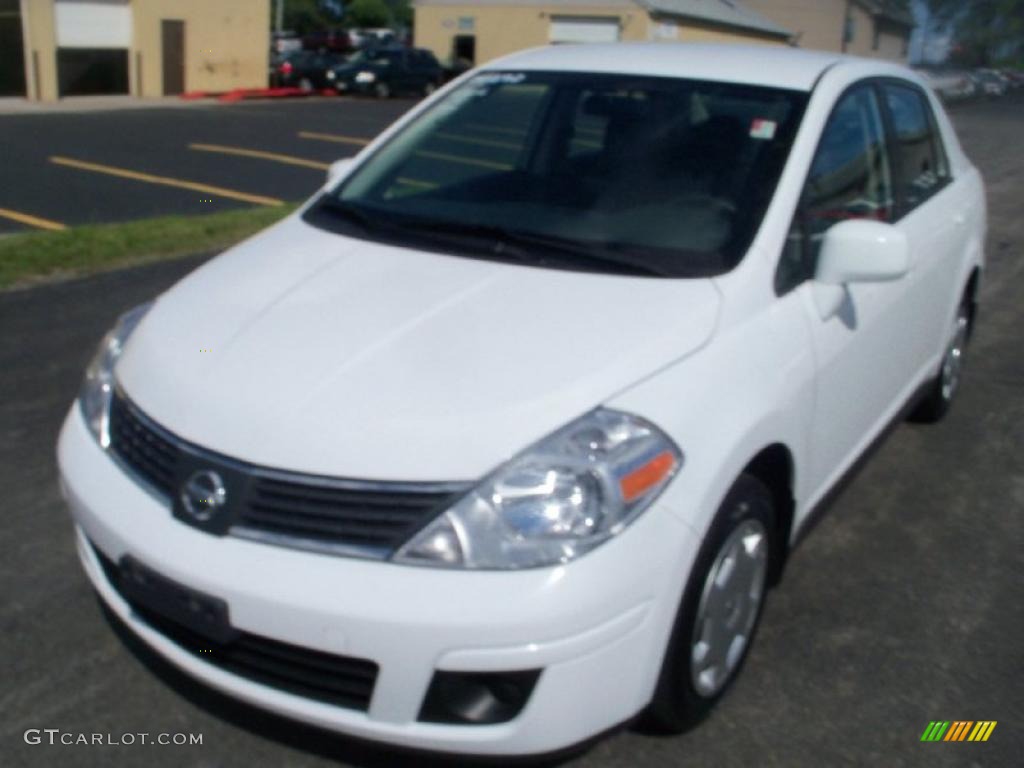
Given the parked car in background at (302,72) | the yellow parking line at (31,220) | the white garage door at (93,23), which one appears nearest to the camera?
the yellow parking line at (31,220)

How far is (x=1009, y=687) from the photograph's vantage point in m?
3.38

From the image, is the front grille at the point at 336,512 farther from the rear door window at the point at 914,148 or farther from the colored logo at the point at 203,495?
the rear door window at the point at 914,148

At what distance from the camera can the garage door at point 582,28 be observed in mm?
43562

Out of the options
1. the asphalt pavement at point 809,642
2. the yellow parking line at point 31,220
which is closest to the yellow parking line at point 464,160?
the asphalt pavement at point 809,642

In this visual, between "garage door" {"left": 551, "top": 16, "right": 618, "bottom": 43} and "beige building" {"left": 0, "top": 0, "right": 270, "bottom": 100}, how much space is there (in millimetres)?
16364

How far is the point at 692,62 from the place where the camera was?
409 centimetres

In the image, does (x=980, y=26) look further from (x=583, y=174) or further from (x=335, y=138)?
(x=583, y=174)

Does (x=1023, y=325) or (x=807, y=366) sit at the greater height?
(x=807, y=366)

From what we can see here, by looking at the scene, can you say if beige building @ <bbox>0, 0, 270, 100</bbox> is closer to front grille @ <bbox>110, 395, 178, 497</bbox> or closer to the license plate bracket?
front grille @ <bbox>110, 395, 178, 497</bbox>

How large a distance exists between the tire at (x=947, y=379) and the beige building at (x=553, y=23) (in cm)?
3852

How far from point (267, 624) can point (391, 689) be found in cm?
30

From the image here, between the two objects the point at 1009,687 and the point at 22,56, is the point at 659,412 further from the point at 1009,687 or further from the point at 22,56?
the point at 22,56

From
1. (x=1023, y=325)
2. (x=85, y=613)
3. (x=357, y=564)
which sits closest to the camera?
(x=357, y=564)

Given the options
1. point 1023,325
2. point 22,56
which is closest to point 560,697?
point 1023,325
